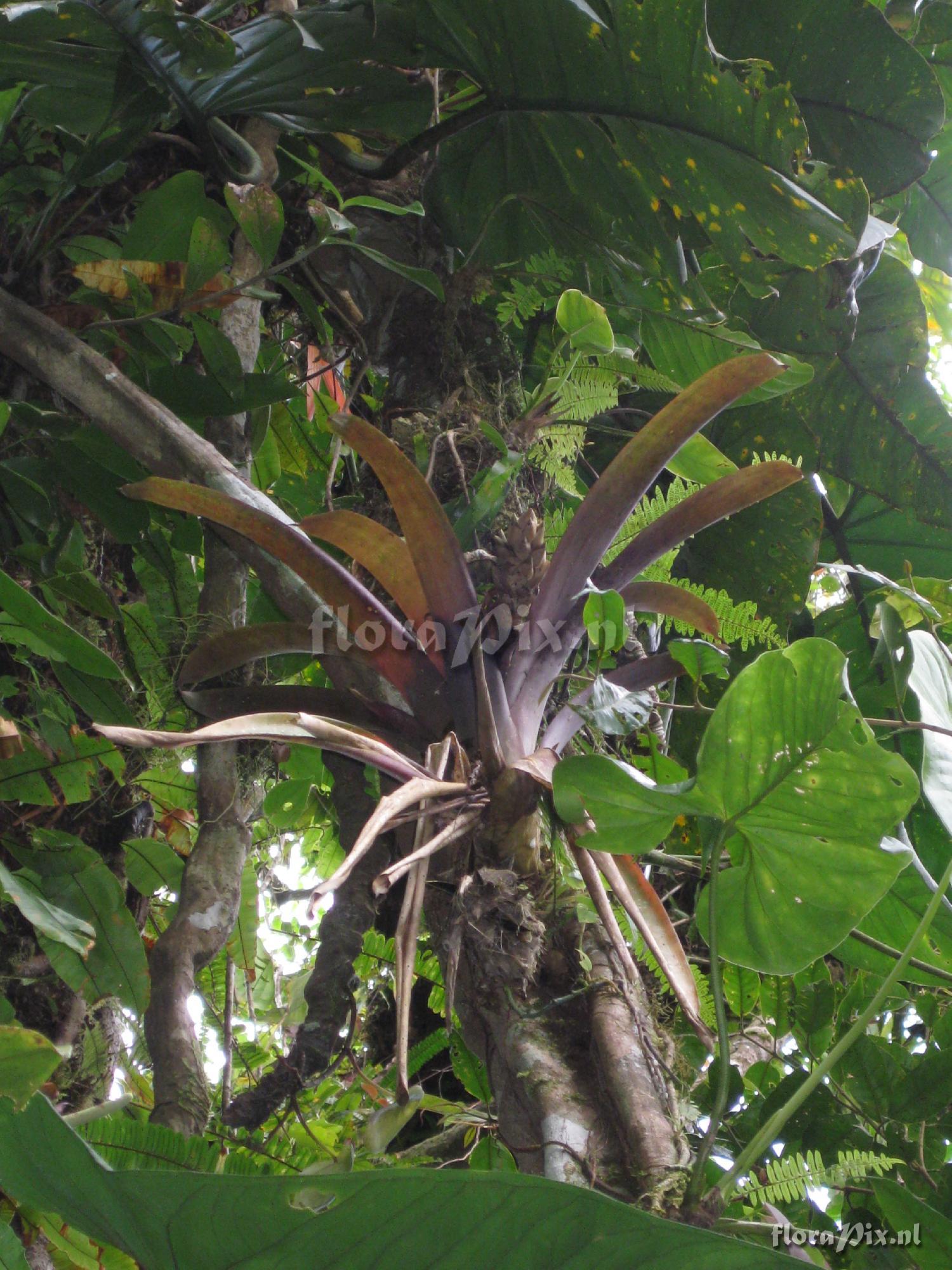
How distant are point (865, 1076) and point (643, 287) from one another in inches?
41.0

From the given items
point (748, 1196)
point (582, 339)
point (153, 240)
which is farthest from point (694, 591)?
point (153, 240)

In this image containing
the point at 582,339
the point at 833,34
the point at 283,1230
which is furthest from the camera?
the point at 833,34

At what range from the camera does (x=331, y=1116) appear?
1.59 metres

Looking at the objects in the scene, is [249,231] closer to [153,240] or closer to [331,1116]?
[153,240]

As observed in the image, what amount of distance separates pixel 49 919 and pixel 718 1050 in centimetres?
62

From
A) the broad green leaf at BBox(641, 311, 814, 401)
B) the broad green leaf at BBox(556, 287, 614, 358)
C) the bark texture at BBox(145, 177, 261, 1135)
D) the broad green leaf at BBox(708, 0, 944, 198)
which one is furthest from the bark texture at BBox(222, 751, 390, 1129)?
the broad green leaf at BBox(708, 0, 944, 198)

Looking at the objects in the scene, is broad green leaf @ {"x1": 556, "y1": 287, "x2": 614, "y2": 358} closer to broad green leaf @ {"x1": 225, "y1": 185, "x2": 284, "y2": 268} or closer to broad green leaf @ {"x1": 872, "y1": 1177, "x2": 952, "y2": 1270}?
broad green leaf @ {"x1": 225, "y1": 185, "x2": 284, "y2": 268}

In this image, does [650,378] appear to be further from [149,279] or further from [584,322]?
[149,279]

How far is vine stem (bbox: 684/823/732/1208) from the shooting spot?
24.7 inches

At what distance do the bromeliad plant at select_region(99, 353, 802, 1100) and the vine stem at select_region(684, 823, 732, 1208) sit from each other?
0.24ft

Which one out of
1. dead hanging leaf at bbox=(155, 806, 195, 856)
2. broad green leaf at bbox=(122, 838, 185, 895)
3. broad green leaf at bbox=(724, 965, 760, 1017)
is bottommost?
dead hanging leaf at bbox=(155, 806, 195, 856)

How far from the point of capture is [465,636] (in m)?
0.90

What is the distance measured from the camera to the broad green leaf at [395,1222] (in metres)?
0.47

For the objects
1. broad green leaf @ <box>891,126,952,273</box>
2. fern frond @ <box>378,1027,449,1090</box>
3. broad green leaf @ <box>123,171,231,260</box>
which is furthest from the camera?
broad green leaf @ <box>891,126,952,273</box>
